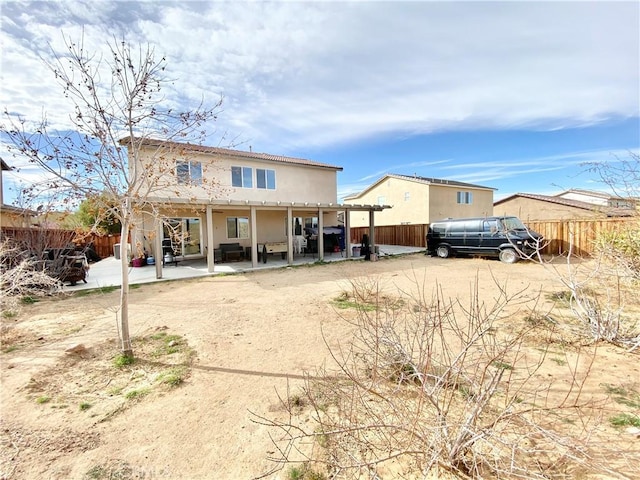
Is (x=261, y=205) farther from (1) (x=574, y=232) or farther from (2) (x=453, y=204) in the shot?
(2) (x=453, y=204)

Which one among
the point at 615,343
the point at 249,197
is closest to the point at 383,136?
the point at 249,197

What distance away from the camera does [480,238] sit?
1312 cm

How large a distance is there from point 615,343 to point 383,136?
1883 centimetres

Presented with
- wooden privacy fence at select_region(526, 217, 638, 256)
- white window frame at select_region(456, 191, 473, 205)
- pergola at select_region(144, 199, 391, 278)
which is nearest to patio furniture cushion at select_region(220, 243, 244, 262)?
pergola at select_region(144, 199, 391, 278)

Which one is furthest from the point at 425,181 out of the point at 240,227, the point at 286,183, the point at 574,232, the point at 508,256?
the point at 240,227

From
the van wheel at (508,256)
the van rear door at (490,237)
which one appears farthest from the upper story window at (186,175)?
the van wheel at (508,256)

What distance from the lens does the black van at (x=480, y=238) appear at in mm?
11956

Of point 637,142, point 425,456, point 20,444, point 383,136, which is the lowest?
point 20,444

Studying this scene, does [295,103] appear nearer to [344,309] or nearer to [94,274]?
[344,309]

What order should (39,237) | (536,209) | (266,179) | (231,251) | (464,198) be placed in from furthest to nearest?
(536,209) < (464,198) < (266,179) < (231,251) < (39,237)

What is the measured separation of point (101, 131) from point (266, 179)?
40.7ft

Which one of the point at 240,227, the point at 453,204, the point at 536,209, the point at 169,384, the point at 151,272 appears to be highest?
the point at 453,204

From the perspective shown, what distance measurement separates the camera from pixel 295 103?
410 inches

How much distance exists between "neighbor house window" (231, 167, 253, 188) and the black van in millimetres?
10359
